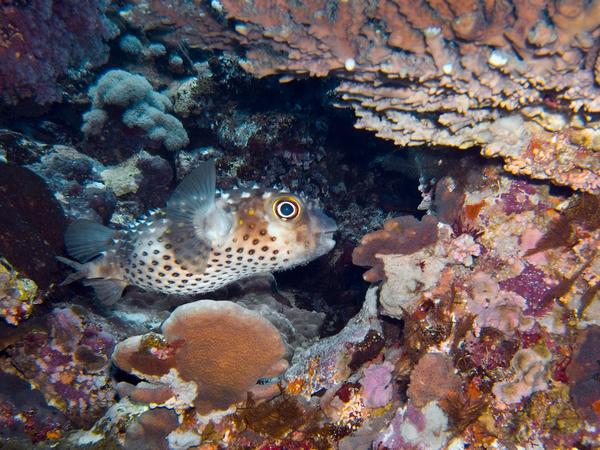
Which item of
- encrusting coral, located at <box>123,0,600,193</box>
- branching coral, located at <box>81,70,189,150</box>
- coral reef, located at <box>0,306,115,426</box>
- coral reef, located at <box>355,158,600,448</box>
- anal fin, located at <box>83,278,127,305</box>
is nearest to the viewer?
encrusting coral, located at <box>123,0,600,193</box>

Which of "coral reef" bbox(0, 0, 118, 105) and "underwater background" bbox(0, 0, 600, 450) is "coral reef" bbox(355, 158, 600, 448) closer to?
"underwater background" bbox(0, 0, 600, 450)

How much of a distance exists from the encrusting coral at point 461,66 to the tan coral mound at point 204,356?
2086 millimetres

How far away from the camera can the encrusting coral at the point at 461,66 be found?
2602 millimetres

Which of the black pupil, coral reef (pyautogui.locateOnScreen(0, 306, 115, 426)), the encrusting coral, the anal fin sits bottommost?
coral reef (pyautogui.locateOnScreen(0, 306, 115, 426))

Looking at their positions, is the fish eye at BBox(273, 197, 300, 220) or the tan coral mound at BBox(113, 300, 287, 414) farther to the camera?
the fish eye at BBox(273, 197, 300, 220)

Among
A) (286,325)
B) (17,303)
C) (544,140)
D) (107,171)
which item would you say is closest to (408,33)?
(544,140)

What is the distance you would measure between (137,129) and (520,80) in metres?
6.85

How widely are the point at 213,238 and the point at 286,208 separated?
73 centimetres

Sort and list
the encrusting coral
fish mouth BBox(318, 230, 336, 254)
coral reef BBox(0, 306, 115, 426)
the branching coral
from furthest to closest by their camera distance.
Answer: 1. the branching coral
2. coral reef BBox(0, 306, 115, 426)
3. fish mouth BBox(318, 230, 336, 254)
4. the encrusting coral

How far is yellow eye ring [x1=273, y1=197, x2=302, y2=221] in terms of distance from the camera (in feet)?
12.3

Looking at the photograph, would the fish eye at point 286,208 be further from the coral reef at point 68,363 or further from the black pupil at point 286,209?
the coral reef at point 68,363

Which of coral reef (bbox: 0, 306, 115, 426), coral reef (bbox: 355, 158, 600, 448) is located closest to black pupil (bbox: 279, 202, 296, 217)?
coral reef (bbox: 355, 158, 600, 448)

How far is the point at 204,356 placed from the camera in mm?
3541

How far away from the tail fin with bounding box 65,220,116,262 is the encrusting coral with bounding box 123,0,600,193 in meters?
2.31
